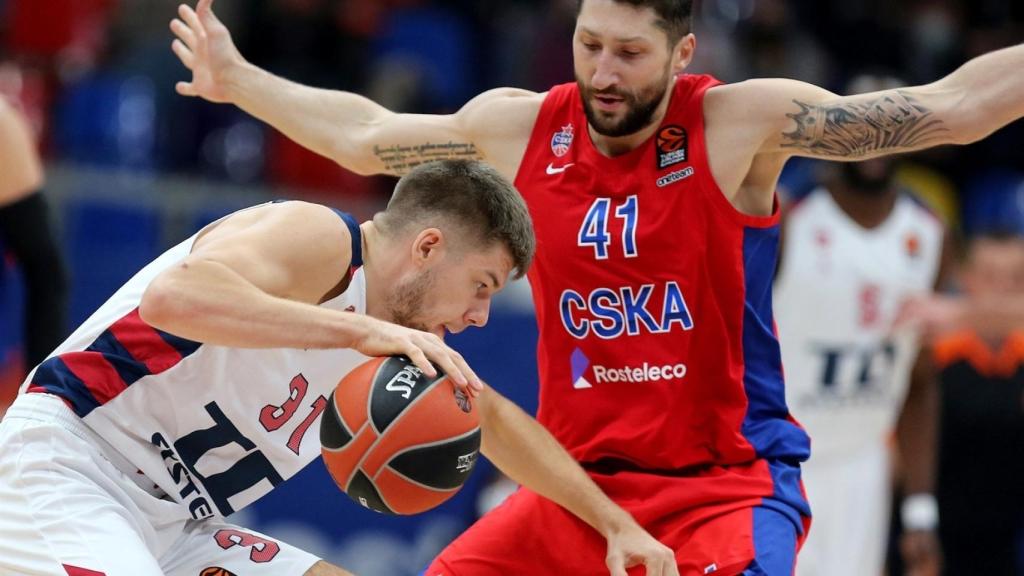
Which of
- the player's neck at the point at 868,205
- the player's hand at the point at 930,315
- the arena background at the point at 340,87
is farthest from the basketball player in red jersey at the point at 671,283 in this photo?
the arena background at the point at 340,87

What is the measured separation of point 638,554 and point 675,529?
10.5 inches

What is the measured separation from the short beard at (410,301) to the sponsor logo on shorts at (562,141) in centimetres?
105

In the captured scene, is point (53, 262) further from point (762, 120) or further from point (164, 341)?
point (762, 120)

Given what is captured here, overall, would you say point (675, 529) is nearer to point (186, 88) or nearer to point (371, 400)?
point (371, 400)

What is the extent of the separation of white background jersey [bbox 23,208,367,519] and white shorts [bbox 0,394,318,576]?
65mm

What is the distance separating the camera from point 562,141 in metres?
5.48

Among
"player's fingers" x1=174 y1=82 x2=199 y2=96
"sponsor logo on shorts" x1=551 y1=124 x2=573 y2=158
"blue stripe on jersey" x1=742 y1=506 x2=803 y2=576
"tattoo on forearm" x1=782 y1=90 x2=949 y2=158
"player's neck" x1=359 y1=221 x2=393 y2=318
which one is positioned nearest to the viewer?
"player's neck" x1=359 y1=221 x2=393 y2=318

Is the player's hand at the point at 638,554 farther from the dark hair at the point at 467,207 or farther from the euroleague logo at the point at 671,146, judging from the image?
the euroleague logo at the point at 671,146

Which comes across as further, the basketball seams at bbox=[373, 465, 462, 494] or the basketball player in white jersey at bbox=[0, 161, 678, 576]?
the basketball seams at bbox=[373, 465, 462, 494]

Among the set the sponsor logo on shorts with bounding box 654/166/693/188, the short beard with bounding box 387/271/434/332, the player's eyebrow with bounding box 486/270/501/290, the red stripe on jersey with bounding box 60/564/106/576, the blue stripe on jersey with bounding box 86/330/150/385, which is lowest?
the red stripe on jersey with bounding box 60/564/106/576

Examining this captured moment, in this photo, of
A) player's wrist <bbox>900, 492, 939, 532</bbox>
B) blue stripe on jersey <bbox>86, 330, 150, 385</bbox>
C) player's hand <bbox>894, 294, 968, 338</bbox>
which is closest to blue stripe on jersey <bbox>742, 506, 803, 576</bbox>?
blue stripe on jersey <bbox>86, 330, 150, 385</bbox>

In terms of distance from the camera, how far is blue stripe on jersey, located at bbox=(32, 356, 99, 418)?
15.2 ft

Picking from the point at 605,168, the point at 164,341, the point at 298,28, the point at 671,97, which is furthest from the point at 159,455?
the point at 298,28

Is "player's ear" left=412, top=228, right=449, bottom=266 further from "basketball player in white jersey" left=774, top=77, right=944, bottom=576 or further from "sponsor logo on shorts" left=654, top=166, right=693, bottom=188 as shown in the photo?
"basketball player in white jersey" left=774, top=77, right=944, bottom=576
